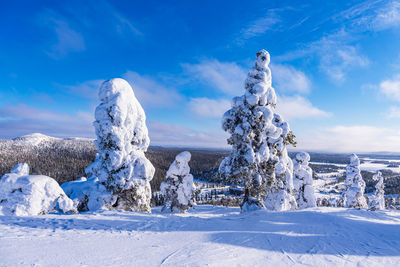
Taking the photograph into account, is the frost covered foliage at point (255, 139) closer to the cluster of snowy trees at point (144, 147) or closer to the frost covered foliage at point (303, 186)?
the cluster of snowy trees at point (144, 147)

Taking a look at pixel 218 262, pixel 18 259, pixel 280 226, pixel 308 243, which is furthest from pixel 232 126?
pixel 18 259

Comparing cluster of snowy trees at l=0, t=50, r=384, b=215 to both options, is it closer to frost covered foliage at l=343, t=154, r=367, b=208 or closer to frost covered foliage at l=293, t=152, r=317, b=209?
frost covered foliage at l=293, t=152, r=317, b=209

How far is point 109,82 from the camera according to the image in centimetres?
1317

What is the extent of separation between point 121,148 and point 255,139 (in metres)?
9.37

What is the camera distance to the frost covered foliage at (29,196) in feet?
28.2

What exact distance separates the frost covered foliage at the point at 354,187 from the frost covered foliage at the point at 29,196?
99.7 ft

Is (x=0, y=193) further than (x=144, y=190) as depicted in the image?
No

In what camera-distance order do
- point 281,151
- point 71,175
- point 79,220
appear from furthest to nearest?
point 71,175 < point 281,151 < point 79,220

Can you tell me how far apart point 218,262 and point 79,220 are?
5845 mm

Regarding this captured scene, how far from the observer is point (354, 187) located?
82.9 ft

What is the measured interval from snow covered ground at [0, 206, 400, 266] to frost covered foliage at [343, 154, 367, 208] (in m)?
21.5

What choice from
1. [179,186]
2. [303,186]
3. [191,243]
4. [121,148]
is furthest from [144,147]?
[303,186]

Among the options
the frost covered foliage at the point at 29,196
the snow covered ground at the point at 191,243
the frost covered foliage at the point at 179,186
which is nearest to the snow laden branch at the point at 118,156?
the frost covered foliage at the point at 29,196

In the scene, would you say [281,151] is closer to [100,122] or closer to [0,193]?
[100,122]
